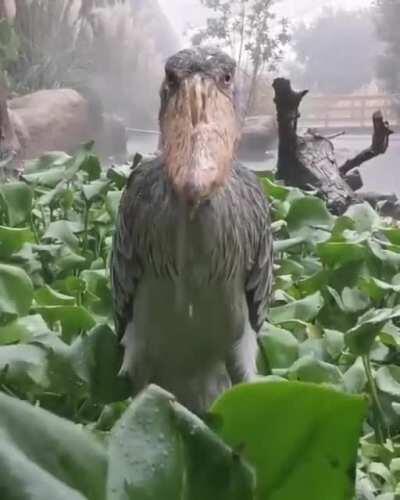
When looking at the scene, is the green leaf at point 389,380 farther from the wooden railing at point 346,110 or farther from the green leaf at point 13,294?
the wooden railing at point 346,110

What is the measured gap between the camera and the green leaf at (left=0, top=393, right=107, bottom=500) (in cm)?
30

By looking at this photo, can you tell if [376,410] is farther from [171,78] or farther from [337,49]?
[337,49]

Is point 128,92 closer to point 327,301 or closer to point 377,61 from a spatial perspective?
point 377,61

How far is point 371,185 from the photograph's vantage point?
5.80 feet

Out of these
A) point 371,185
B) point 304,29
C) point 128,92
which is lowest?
point 371,185

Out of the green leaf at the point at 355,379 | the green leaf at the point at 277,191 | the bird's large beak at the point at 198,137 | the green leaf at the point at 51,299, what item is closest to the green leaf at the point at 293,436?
the bird's large beak at the point at 198,137

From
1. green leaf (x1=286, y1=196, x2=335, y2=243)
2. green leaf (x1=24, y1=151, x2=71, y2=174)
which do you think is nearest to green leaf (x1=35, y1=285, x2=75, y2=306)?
green leaf (x1=286, y1=196, x2=335, y2=243)

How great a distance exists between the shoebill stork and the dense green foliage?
43 millimetres

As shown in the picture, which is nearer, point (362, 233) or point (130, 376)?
point (130, 376)

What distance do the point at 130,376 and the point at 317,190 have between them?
32.0 inches

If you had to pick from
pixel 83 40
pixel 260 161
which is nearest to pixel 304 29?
pixel 260 161

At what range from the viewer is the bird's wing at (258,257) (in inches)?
31.4

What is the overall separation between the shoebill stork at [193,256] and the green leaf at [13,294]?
0.29 ft

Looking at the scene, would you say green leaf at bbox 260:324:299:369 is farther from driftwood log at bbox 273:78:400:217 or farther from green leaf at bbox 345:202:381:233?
driftwood log at bbox 273:78:400:217
